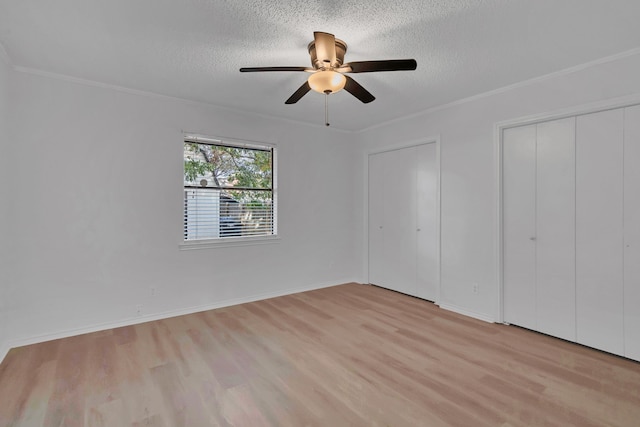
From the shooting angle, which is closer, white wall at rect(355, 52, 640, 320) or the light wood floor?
the light wood floor

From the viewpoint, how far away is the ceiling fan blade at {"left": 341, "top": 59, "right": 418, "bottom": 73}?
2132 mm

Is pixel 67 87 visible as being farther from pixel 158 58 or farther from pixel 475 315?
pixel 475 315

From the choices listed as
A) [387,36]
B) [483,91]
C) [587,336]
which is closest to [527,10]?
[387,36]

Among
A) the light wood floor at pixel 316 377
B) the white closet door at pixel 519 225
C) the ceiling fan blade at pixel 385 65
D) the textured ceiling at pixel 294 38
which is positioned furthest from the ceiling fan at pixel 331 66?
the light wood floor at pixel 316 377

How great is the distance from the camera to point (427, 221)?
4.32m

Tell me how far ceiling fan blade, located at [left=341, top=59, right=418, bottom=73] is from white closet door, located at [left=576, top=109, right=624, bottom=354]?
1965 mm

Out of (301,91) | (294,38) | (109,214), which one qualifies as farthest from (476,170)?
(109,214)

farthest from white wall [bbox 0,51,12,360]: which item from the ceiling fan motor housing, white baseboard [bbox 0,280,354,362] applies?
the ceiling fan motor housing

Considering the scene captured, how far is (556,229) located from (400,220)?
1.97 metres

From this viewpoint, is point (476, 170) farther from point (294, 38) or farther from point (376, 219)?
point (294, 38)

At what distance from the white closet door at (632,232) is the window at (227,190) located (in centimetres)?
378

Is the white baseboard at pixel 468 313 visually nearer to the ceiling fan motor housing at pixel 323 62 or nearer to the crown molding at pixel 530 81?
the crown molding at pixel 530 81

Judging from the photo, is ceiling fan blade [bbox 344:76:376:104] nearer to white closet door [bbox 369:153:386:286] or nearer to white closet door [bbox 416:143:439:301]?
white closet door [bbox 416:143:439:301]

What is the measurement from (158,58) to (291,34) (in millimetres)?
1241
